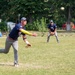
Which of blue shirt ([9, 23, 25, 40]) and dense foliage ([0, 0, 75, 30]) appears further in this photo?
dense foliage ([0, 0, 75, 30])

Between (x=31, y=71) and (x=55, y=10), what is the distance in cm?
5313

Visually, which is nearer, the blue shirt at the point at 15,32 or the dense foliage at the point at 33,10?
the blue shirt at the point at 15,32

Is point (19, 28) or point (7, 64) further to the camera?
point (7, 64)

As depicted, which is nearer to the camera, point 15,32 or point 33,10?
point 15,32

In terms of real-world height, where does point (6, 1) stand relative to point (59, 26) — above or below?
above

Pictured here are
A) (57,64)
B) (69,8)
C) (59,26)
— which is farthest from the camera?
(59,26)

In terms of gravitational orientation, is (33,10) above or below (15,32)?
below

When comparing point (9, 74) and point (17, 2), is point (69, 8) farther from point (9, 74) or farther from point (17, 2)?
point (9, 74)

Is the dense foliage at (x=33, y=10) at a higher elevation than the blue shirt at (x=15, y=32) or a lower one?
lower

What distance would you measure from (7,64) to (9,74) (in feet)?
8.93

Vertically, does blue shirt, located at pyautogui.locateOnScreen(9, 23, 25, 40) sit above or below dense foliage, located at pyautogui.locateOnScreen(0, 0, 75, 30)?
above

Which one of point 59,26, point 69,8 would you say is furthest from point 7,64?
point 59,26

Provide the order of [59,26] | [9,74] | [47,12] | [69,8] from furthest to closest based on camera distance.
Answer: [59,26] → [47,12] → [69,8] → [9,74]

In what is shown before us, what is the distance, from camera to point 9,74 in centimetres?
1127
